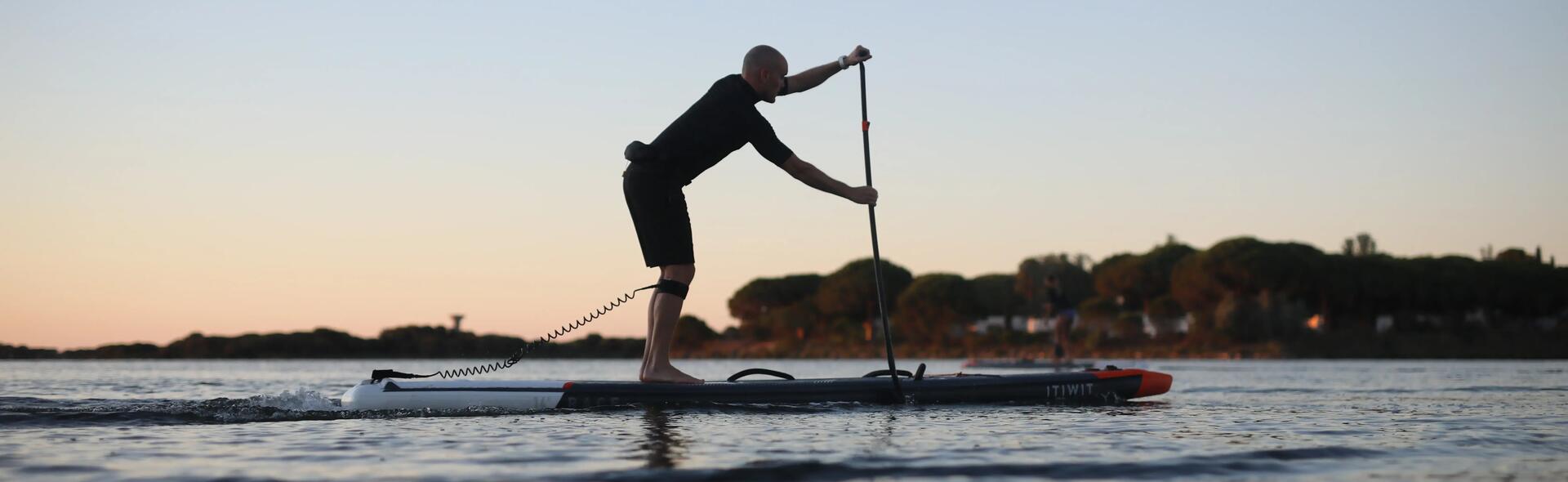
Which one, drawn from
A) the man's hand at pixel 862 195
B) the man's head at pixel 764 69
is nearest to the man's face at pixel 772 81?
the man's head at pixel 764 69

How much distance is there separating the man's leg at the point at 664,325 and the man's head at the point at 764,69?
121cm

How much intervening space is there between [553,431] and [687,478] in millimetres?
2264

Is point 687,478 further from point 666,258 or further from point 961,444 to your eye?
point 666,258

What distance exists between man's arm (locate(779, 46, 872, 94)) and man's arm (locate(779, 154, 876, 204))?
70 centimetres

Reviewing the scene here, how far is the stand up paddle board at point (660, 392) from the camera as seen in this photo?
26.8 feet

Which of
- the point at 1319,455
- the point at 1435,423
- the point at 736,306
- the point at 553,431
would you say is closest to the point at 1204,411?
the point at 1435,423

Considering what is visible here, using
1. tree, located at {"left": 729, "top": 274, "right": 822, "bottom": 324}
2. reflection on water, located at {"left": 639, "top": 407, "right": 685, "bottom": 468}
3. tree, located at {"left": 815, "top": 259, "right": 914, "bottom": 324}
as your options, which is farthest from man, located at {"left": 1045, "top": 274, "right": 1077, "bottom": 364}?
tree, located at {"left": 729, "top": 274, "right": 822, "bottom": 324}

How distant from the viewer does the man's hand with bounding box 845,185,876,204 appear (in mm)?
8125

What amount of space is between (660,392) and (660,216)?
117 centimetres

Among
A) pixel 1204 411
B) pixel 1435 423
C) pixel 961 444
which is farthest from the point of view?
pixel 1204 411

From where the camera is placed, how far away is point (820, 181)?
316 inches

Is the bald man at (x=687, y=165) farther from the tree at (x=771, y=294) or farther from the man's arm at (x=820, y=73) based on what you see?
the tree at (x=771, y=294)

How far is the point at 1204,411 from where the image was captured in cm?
876

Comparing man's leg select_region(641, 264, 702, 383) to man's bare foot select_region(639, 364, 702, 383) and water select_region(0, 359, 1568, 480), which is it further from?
water select_region(0, 359, 1568, 480)
